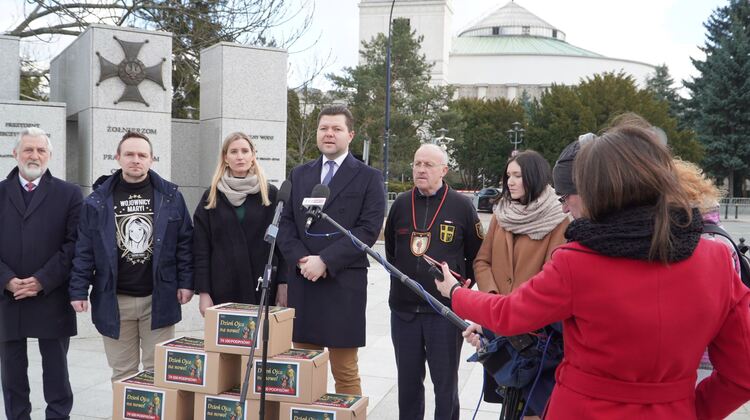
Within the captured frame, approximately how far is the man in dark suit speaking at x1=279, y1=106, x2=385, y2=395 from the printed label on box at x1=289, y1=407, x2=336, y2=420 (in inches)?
28.3

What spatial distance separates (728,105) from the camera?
45.5 m

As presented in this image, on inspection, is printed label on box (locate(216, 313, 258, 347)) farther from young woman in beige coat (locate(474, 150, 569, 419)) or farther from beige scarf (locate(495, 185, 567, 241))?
beige scarf (locate(495, 185, 567, 241))

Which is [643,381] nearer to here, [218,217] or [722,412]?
[722,412]

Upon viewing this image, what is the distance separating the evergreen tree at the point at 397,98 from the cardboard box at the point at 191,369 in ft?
137

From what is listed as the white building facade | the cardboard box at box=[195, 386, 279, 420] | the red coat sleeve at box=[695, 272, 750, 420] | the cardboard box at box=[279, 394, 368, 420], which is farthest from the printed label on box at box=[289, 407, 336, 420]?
the white building facade

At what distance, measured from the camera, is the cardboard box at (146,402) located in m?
3.74

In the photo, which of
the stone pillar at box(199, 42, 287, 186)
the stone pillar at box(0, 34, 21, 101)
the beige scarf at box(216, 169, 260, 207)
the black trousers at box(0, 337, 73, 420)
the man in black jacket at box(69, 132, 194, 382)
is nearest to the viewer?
the man in black jacket at box(69, 132, 194, 382)

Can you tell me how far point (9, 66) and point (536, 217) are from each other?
742 cm

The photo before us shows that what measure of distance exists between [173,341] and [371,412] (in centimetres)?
193

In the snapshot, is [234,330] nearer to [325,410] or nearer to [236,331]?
[236,331]

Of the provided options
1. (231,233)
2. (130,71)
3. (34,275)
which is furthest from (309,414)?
(130,71)

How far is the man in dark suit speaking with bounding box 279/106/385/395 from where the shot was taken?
4316 mm

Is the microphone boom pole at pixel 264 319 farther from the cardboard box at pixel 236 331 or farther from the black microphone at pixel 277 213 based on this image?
the cardboard box at pixel 236 331

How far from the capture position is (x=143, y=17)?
586 inches
